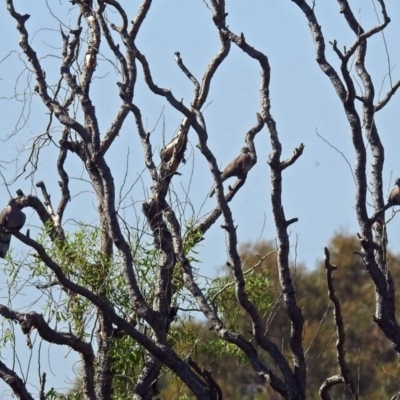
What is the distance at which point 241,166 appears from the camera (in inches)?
449

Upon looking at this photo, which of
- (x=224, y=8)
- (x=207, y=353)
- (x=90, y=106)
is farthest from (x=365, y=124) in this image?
(x=207, y=353)

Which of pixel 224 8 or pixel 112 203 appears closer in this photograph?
pixel 112 203

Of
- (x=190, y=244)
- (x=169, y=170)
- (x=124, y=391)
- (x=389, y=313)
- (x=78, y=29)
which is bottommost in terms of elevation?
(x=389, y=313)

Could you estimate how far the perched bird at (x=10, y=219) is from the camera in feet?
34.9

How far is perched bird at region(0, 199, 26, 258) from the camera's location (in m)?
10.6

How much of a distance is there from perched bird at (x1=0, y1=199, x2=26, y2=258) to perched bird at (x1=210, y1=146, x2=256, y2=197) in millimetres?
2083

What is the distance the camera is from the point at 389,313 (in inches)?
297

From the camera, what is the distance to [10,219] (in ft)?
35.0

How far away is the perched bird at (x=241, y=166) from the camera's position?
11108 millimetres

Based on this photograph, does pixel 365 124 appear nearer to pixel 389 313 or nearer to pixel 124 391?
pixel 389 313

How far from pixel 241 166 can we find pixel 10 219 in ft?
8.18

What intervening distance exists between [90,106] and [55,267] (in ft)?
6.57

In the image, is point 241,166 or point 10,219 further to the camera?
point 241,166

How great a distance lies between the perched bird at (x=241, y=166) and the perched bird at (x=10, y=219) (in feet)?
6.84
